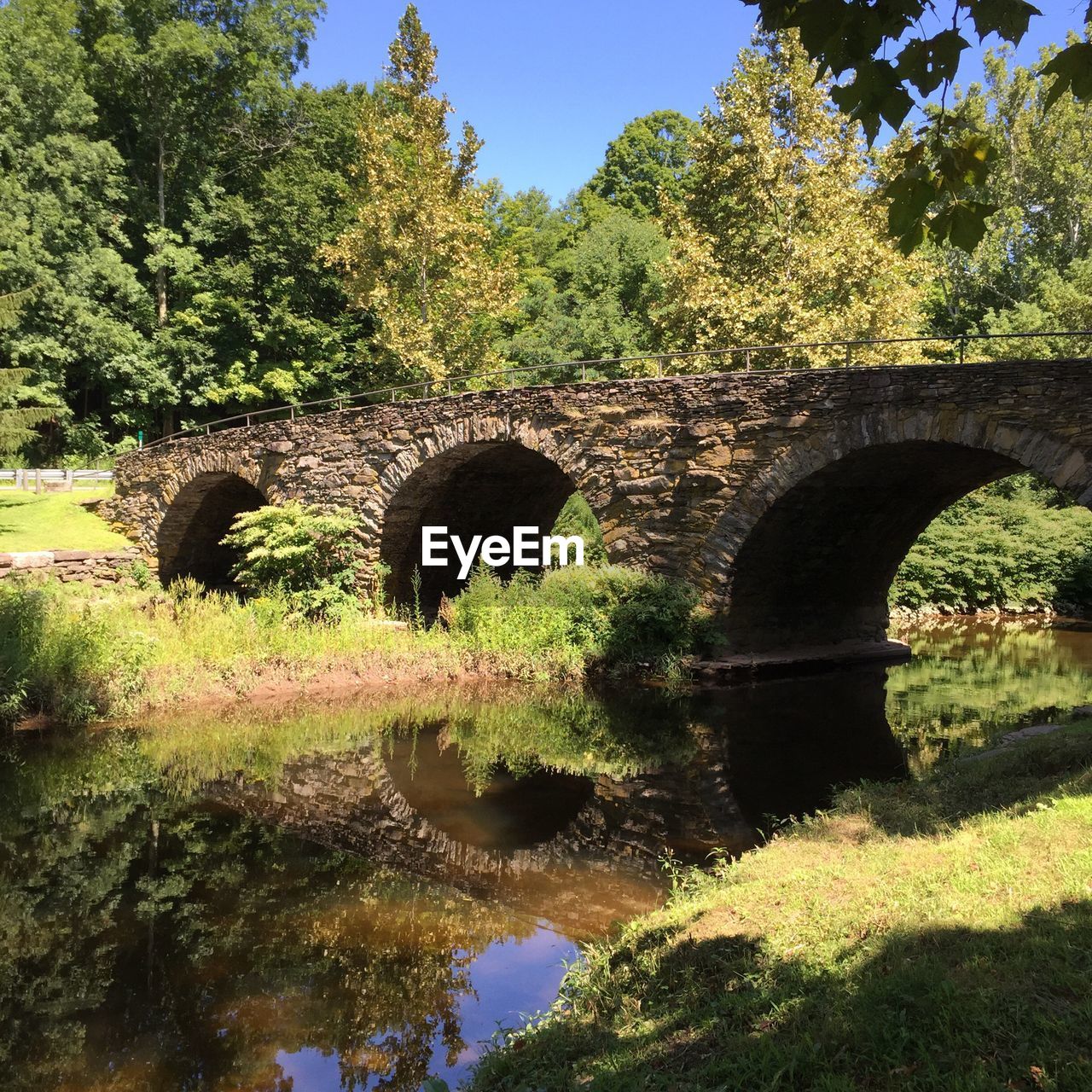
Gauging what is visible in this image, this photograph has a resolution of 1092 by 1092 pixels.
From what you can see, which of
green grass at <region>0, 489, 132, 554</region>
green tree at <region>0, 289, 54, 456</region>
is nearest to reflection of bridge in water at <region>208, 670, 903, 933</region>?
green grass at <region>0, 489, 132, 554</region>

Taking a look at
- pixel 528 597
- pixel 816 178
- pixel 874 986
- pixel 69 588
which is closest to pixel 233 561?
pixel 69 588

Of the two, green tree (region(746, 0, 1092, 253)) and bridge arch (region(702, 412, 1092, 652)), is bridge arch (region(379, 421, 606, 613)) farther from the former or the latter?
green tree (region(746, 0, 1092, 253))

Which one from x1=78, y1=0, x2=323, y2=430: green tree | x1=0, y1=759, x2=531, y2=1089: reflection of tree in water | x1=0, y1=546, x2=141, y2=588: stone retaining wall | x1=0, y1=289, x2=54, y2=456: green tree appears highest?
x1=78, y1=0, x2=323, y2=430: green tree

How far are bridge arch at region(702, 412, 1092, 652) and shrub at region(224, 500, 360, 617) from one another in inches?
258

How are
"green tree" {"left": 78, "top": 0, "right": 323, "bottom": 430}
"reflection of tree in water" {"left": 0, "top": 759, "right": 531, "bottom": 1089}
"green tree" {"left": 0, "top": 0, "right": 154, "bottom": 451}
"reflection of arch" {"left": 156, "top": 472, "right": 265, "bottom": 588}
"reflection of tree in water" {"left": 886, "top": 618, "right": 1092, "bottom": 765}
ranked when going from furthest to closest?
"green tree" {"left": 78, "top": 0, "right": 323, "bottom": 430}
"green tree" {"left": 0, "top": 0, "right": 154, "bottom": 451}
"reflection of arch" {"left": 156, "top": 472, "right": 265, "bottom": 588}
"reflection of tree in water" {"left": 886, "top": 618, "right": 1092, "bottom": 765}
"reflection of tree in water" {"left": 0, "top": 759, "right": 531, "bottom": 1089}

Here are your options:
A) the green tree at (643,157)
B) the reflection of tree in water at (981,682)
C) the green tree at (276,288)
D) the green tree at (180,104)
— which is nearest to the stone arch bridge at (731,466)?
the reflection of tree in water at (981,682)

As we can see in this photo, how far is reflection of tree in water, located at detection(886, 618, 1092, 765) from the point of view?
418 inches

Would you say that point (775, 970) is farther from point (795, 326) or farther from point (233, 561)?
point (233, 561)

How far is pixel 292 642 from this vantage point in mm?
12992

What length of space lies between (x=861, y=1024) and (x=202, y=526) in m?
20.6

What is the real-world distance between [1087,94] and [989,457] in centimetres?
1082

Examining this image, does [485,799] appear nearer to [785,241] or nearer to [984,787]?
[984,787]

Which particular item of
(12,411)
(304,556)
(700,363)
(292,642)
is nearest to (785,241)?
(700,363)

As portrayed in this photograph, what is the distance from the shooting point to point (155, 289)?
30203mm
